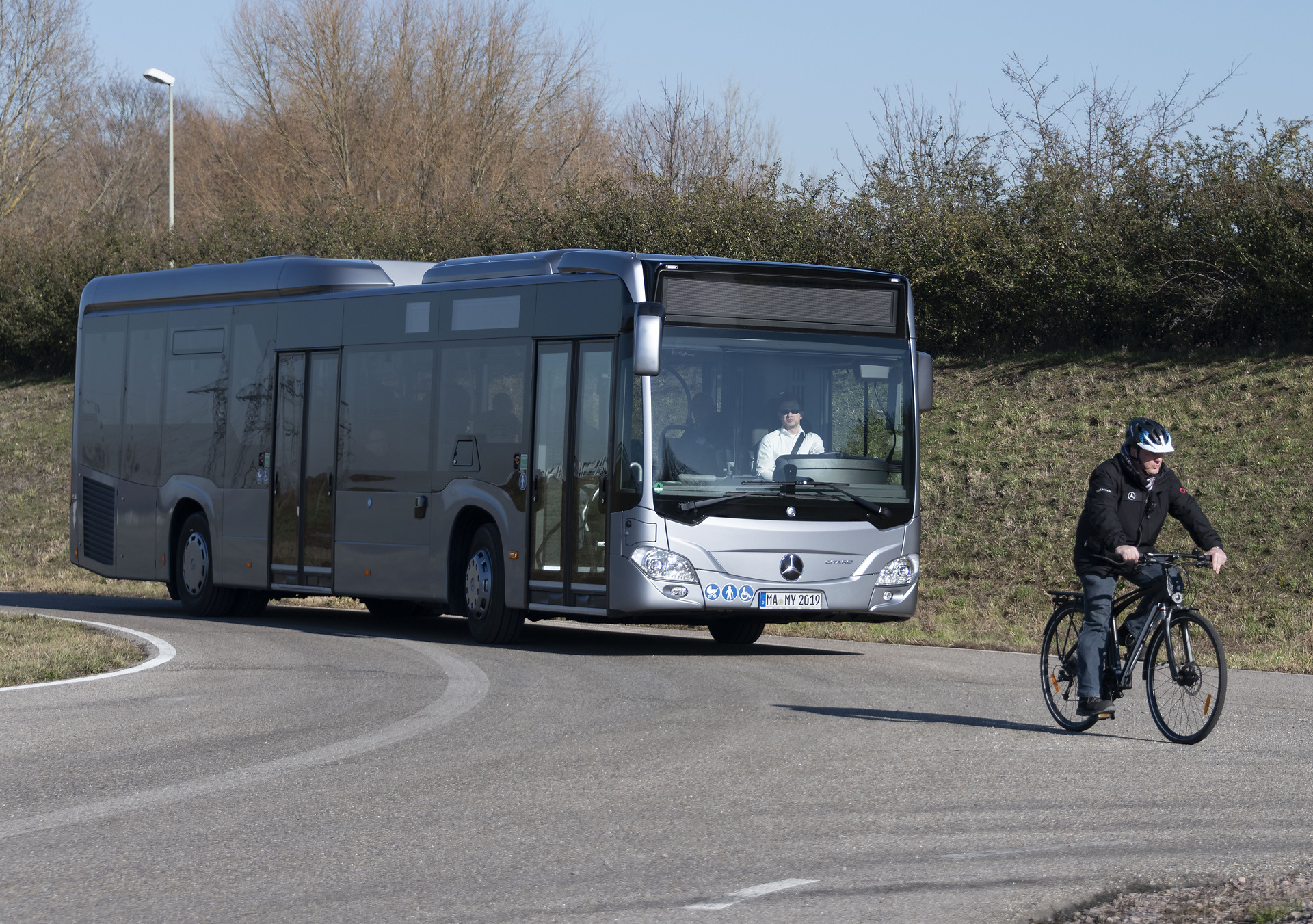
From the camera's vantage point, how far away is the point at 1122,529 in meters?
9.57

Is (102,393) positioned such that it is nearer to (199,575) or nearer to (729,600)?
(199,575)

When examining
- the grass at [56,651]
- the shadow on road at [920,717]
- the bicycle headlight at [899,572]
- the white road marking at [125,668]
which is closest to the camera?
the shadow on road at [920,717]

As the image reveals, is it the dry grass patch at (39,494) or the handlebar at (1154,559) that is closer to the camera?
the handlebar at (1154,559)

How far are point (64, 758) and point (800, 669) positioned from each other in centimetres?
629

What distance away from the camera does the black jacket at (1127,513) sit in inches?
375

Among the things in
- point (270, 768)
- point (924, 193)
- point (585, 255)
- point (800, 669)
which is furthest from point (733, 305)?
point (924, 193)

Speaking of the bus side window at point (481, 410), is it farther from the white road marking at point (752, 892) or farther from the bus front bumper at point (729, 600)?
the white road marking at point (752, 892)

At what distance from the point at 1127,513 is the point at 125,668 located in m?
7.70

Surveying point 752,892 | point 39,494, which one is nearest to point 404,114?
point 39,494

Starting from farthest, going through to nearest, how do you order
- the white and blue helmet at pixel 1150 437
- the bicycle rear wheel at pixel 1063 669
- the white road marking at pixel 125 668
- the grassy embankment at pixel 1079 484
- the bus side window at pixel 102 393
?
the bus side window at pixel 102 393, the grassy embankment at pixel 1079 484, the white road marking at pixel 125 668, the bicycle rear wheel at pixel 1063 669, the white and blue helmet at pixel 1150 437

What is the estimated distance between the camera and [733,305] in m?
14.1

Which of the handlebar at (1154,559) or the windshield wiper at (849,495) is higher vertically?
the windshield wiper at (849,495)

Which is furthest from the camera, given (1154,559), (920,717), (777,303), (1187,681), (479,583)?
(479,583)

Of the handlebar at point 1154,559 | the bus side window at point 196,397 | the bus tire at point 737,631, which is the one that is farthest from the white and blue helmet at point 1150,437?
the bus side window at point 196,397
